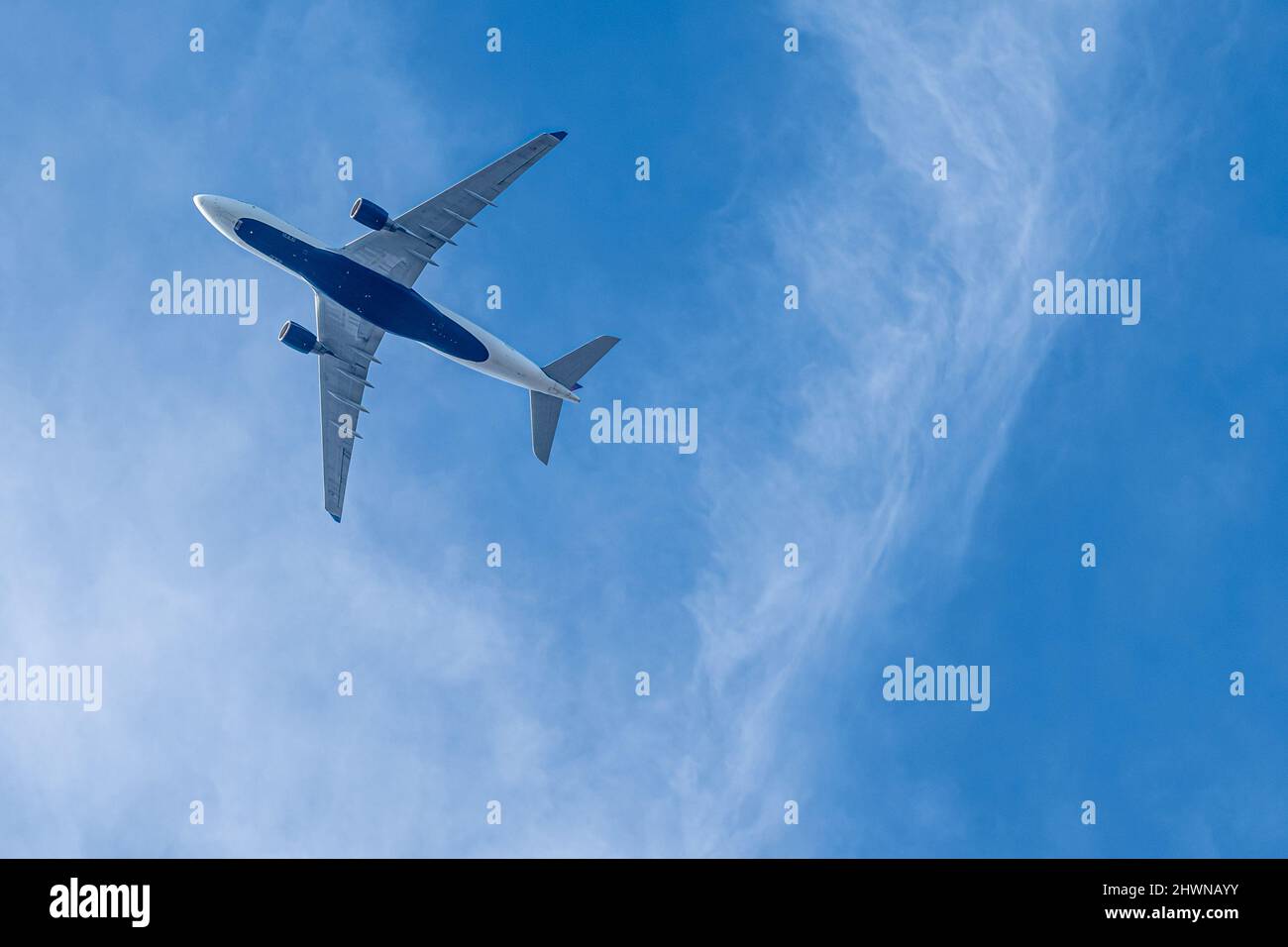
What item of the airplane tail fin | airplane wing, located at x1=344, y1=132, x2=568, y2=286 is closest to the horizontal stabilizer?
the airplane tail fin

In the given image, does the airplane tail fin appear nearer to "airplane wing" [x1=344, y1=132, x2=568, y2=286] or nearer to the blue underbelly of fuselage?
the blue underbelly of fuselage

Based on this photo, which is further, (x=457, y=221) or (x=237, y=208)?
(x=457, y=221)

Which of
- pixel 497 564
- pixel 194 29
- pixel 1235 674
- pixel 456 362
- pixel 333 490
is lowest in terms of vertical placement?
pixel 1235 674

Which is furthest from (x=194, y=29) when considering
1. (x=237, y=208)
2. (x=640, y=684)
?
(x=640, y=684)

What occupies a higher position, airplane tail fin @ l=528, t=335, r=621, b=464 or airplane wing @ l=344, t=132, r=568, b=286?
airplane wing @ l=344, t=132, r=568, b=286

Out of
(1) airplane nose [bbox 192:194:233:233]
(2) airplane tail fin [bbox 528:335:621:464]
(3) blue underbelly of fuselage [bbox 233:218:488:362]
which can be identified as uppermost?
(1) airplane nose [bbox 192:194:233:233]

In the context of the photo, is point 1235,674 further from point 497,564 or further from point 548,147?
point 548,147

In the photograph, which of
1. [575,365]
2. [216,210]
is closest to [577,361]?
[575,365]

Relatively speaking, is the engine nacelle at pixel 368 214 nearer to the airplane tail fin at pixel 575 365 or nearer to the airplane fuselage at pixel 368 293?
the airplane fuselage at pixel 368 293

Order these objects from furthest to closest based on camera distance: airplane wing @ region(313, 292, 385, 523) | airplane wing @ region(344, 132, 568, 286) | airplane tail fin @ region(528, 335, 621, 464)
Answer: airplane wing @ region(313, 292, 385, 523) < airplane tail fin @ region(528, 335, 621, 464) < airplane wing @ region(344, 132, 568, 286)
